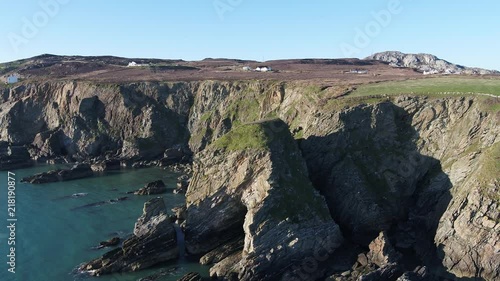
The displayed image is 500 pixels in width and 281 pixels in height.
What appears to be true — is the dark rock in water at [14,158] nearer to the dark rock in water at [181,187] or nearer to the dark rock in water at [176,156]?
the dark rock in water at [176,156]

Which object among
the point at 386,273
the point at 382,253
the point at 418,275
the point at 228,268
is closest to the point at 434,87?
the point at 382,253

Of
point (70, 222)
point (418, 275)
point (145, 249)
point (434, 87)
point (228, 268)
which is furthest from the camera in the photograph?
point (434, 87)

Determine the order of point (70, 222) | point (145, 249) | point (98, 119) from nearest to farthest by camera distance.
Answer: point (145, 249)
point (70, 222)
point (98, 119)

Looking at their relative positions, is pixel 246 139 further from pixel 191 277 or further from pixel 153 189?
pixel 153 189

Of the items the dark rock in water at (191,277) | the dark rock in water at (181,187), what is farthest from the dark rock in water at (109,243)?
the dark rock in water at (181,187)

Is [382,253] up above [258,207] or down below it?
below

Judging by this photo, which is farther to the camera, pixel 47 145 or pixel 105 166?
pixel 47 145

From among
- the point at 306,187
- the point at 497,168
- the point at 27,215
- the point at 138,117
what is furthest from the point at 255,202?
the point at 138,117
